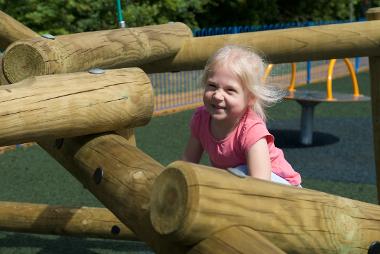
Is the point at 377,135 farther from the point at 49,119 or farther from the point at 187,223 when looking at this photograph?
the point at 187,223

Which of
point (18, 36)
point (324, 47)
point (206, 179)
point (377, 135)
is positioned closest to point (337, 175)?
point (377, 135)

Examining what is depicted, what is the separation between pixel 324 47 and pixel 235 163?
1.17 metres

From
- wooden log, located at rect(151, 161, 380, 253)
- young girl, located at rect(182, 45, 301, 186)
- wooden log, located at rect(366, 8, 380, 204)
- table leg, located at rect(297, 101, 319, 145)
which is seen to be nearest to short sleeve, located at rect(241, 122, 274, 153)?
young girl, located at rect(182, 45, 301, 186)

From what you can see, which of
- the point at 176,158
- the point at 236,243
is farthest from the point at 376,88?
the point at 176,158

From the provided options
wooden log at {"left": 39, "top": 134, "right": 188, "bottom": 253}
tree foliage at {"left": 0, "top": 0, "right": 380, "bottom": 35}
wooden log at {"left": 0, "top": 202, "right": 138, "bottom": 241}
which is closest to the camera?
wooden log at {"left": 39, "top": 134, "right": 188, "bottom": 253}

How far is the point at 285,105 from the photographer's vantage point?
1202 cm

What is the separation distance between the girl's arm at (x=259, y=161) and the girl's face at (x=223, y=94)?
0.51 ft

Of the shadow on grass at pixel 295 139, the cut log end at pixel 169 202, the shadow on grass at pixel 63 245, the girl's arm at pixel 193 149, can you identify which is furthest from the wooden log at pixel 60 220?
the shadow on grass at pixel 295 139

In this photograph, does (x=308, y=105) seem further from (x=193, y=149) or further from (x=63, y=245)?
(x=193, y=149)

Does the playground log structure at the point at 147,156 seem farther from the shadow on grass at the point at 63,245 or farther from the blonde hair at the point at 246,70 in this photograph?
the shadow on grass at the point at 63,245

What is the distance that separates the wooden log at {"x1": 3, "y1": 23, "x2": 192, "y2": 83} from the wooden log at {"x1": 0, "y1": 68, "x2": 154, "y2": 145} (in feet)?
1.37

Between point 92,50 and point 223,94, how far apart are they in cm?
84

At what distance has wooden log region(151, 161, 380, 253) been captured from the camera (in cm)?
170

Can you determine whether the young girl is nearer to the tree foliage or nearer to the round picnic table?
the round picnic table
